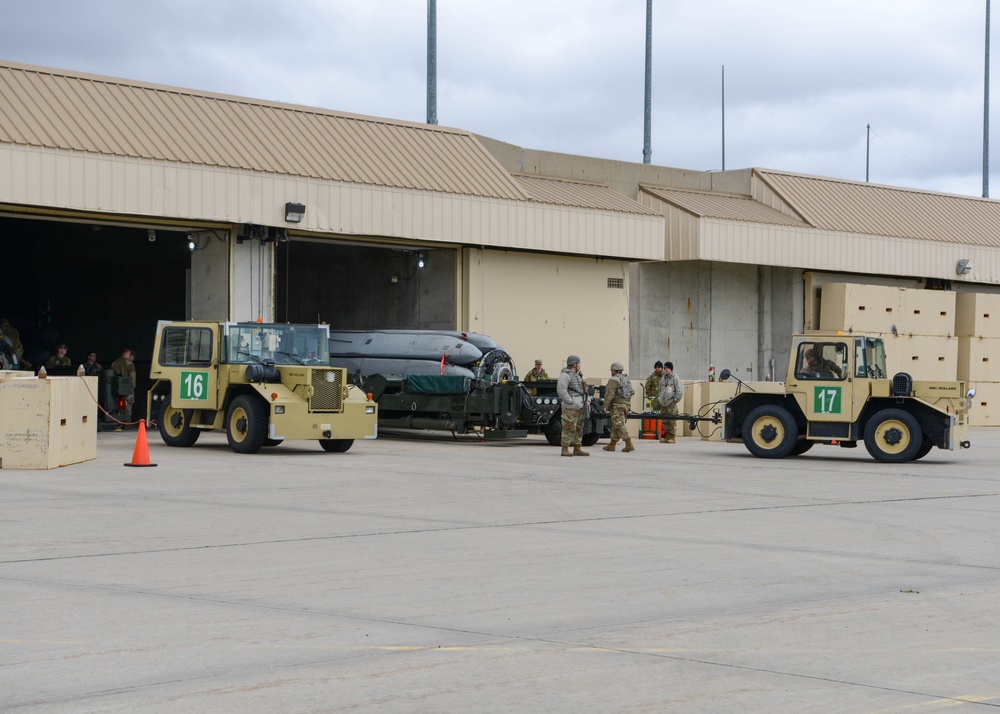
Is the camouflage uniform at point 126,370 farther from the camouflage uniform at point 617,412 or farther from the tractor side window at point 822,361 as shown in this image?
the tractor side window at point 822,361

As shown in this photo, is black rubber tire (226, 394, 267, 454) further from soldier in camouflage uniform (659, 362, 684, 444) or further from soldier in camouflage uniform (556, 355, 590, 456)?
soldier in camouflage uniform (659, 362, 684, 444)

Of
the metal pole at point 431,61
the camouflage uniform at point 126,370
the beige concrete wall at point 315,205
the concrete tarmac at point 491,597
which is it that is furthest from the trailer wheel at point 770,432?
the metal pole at point 431,61

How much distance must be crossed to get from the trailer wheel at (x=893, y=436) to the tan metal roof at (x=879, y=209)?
60.9 feet

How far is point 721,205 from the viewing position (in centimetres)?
4041

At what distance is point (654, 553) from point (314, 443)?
614 inches

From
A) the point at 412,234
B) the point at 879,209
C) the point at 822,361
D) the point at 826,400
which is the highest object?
the point at 879,209

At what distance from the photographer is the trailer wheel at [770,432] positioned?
23.1 meters

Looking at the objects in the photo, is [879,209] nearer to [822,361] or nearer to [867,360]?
[822,361]

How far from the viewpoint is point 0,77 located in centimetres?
2673

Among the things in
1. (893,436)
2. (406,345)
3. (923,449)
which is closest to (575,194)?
(406,345)

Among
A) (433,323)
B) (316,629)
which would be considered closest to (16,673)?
(316,629)

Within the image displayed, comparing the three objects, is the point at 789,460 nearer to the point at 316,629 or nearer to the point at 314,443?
the point at 314,443

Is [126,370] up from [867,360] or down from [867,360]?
down

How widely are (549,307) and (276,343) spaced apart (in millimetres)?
12537
